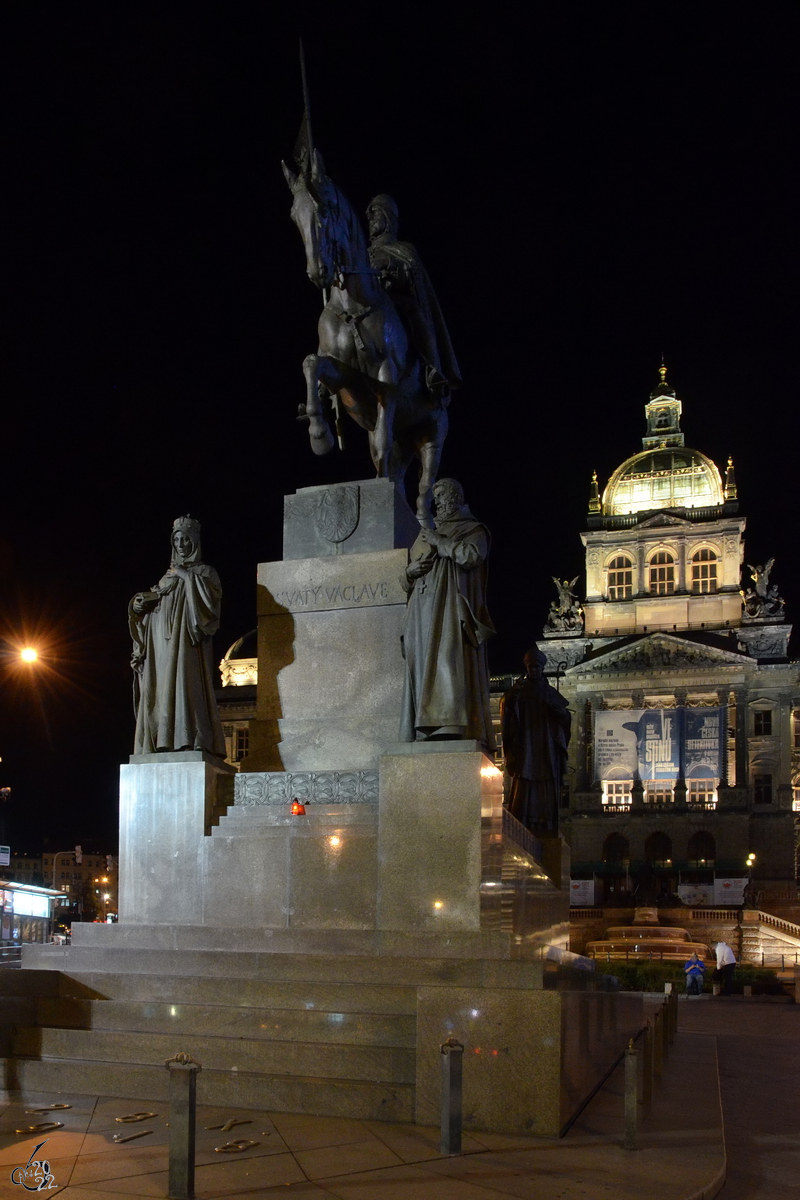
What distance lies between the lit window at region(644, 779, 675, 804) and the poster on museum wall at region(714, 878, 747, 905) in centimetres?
2059

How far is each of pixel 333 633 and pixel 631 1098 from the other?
5.09 metres

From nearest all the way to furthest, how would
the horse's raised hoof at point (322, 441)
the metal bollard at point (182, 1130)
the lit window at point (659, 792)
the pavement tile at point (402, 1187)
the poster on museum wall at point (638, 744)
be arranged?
the metal bollard at point (182, 1130) → the pavement tile at point (402, 1187) → the horse's raised hoof at point (322, 441) → the lit window at point (659, 792) → the poster on museum wall at point (638, 744)

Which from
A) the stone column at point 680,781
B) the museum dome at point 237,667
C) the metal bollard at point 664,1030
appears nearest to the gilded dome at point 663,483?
→ the stone column at point 680,781

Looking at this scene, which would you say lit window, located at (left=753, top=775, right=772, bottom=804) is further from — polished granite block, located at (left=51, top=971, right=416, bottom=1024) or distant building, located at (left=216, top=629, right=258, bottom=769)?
polished granite block, located at (left=51, top=971, right=416, bottom=1024)

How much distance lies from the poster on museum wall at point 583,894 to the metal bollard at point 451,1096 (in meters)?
55.0

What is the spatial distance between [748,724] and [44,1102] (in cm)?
7593

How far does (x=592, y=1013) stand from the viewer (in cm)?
946

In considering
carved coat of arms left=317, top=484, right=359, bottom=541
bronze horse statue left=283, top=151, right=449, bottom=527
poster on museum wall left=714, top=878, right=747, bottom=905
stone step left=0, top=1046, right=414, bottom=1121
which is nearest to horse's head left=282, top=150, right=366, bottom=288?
bronze horse statue left=283, top=151, right=449, bottom=527

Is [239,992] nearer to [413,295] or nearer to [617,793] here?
[413,295]

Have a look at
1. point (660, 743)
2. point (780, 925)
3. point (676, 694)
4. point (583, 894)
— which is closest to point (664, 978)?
point (780, 925)

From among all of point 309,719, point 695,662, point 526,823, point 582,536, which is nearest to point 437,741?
point 309,719

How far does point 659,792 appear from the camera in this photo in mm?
77438

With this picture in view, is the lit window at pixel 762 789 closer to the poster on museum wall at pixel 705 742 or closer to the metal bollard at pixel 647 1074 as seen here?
the poster on museum wall at pixel 705 742

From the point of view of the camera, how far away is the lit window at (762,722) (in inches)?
3108
